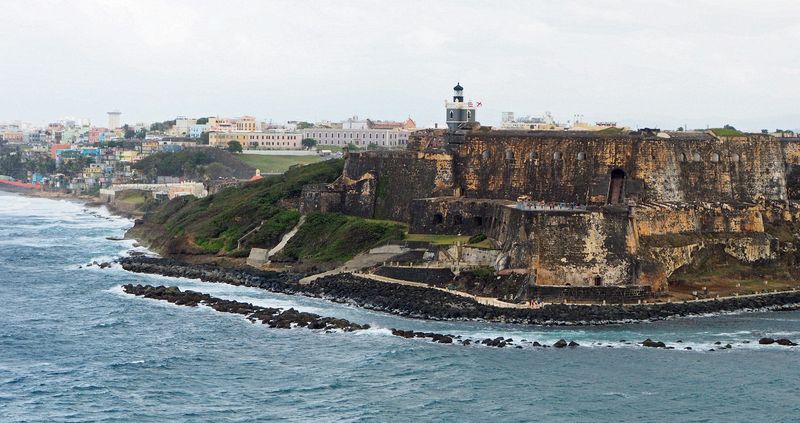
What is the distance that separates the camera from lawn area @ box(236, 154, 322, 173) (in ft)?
388

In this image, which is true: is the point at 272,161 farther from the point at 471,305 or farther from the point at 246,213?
the point at 471,305

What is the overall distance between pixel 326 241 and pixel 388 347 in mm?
20054

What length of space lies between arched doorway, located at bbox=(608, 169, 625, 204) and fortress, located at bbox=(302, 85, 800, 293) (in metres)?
0.05

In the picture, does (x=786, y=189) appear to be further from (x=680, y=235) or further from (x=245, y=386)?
(x=245, y=386)

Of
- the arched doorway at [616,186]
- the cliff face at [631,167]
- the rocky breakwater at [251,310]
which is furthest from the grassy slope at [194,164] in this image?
the arched doorway at [616,186]

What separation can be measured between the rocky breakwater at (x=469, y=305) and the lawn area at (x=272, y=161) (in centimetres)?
6030

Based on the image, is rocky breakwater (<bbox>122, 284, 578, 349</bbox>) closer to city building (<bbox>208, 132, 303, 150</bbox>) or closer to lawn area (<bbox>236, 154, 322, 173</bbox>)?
lawn area (<bbox>236, 154, 322, 173</bbox>)

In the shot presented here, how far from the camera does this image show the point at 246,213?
71000 mm

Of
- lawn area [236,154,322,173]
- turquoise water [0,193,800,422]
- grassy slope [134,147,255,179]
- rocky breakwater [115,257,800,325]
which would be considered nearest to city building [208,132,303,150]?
lawn area [236,154,322,173]

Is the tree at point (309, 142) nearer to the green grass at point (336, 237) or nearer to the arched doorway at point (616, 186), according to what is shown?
the green grass at point (336, 237)

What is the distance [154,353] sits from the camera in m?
42.5

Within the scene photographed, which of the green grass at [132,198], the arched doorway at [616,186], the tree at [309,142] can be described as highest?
the tree at [309,142]

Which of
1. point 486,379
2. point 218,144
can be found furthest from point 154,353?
point 218,144

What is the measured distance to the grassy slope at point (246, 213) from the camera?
67.1 metres
